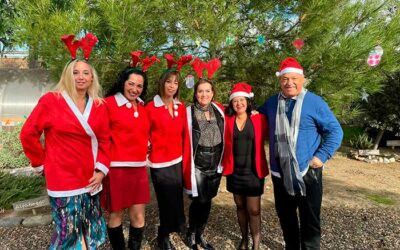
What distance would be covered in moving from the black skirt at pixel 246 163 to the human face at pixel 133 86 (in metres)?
0.75

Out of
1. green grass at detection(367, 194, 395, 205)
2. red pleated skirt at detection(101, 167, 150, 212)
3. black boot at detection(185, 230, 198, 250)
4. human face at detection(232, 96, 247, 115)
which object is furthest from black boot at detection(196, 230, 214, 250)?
green grass at detection(367, 194, 395, 205)

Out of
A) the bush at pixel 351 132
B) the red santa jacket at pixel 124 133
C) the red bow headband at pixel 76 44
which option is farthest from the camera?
the bush at pixel 351 132

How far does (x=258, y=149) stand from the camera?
2.38 m

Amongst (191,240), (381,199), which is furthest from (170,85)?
(381,199)

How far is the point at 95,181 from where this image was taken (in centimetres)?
195

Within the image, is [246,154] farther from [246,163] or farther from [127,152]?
[127,152]

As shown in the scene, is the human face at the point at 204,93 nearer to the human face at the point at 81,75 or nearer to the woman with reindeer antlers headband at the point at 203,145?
the woman with reindeer antlers headband at the point at 203,145

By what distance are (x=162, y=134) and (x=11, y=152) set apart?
4.05 m

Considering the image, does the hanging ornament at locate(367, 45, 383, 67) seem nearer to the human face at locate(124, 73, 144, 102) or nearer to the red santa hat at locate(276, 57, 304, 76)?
the red santa hat at locate(276, 57, 304, 76)

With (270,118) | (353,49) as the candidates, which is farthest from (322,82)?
(270,118)

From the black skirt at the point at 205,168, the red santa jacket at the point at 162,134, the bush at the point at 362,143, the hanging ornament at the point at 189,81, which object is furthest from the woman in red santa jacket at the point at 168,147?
the bush at the point at 362,143

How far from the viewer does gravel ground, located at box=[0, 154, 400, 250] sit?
2801 mm

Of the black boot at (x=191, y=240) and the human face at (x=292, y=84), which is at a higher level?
the human face at (x=292, y=84)

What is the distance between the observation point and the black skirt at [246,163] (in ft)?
7.83
